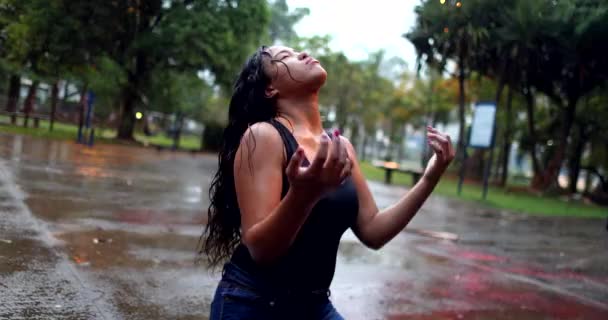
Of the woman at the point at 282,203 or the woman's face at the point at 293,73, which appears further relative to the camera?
the woman's face at the point at 293,73

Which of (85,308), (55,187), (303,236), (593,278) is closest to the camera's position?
(303,236)

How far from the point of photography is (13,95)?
18828mm

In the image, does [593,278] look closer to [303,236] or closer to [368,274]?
[368,274]

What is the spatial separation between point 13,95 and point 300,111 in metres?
18.9

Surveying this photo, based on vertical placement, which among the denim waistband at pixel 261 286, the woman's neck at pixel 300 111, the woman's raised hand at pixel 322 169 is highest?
the woman's neck at pixel 300 111

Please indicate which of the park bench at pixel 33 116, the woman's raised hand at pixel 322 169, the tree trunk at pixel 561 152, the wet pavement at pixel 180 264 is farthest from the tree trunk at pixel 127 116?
the woman's raised hand at pixel 322 169

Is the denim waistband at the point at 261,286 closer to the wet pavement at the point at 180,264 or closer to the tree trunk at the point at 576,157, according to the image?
the wet pavement at the point at 180,264

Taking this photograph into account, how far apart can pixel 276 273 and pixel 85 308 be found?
2437mm

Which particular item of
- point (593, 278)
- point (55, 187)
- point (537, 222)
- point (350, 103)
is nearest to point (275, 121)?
point (593, 278)

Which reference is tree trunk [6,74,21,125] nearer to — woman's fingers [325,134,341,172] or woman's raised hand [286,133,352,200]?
woman's raised hand [286,133,352,200]

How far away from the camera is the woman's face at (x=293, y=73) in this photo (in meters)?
2.12

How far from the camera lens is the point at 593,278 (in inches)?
286

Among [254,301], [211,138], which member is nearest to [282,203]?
[254,301]

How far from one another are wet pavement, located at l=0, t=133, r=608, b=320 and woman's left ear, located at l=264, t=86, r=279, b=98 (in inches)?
92.1
